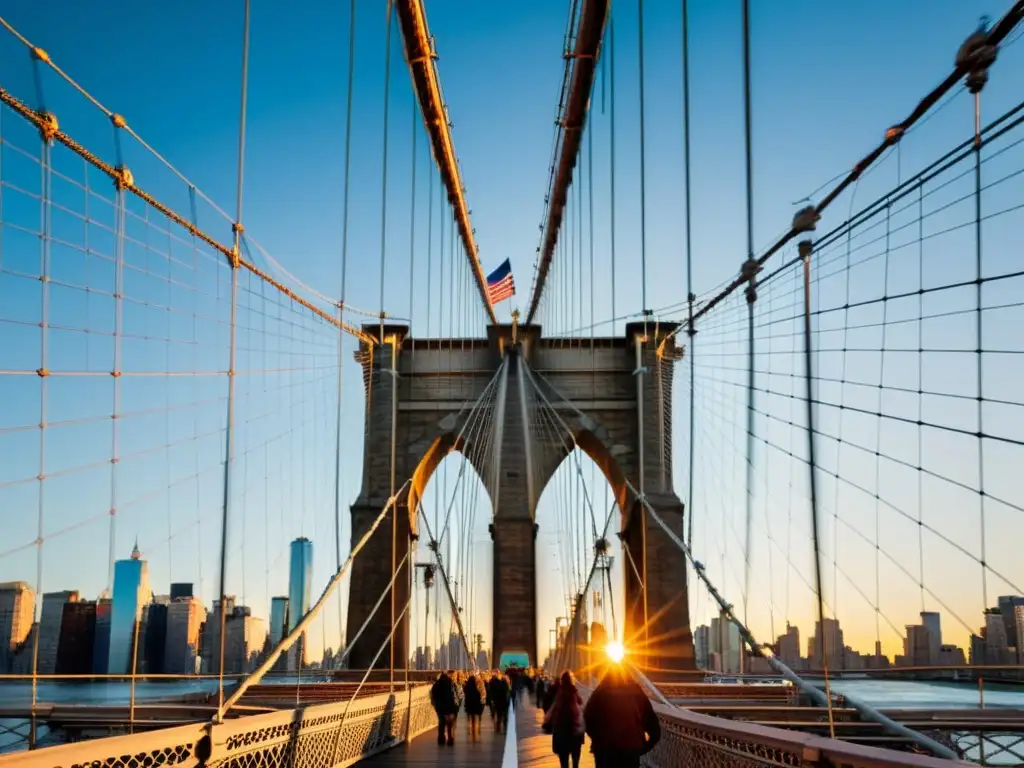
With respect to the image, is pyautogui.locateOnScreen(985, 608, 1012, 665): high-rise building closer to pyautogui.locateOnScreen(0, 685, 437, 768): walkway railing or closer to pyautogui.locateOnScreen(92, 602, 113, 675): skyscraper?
pyautogui.locateOnScreen(0, 685, 437, 768): walkway railing

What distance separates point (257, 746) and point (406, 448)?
22.9 m

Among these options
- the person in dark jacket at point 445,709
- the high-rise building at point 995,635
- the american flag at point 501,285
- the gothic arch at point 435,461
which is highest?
the american flag at point 501,285

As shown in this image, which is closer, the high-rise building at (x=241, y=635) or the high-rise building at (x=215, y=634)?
the high-rise building at (x=215, y=634)

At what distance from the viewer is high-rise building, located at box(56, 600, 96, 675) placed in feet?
39.1

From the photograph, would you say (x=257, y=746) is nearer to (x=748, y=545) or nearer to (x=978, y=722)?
(x=748, y=545)

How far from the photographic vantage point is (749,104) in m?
7.08

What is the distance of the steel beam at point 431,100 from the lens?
16.2m

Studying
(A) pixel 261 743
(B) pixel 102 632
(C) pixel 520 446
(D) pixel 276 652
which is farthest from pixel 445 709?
(C) pixel 520 446

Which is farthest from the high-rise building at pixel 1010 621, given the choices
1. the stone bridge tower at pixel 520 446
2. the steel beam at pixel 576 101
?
the stone bridge tower at pixel 520 446

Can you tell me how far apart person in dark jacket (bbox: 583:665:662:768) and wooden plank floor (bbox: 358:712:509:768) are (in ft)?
11.1

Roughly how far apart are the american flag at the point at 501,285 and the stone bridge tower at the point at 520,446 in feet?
4.92

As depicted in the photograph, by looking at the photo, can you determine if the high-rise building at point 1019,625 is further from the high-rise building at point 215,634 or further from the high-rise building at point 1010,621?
the high-rise building at point 215,634

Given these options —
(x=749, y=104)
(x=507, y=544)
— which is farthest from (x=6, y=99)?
(x=507, y=544)

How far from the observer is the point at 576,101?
2017 cm
